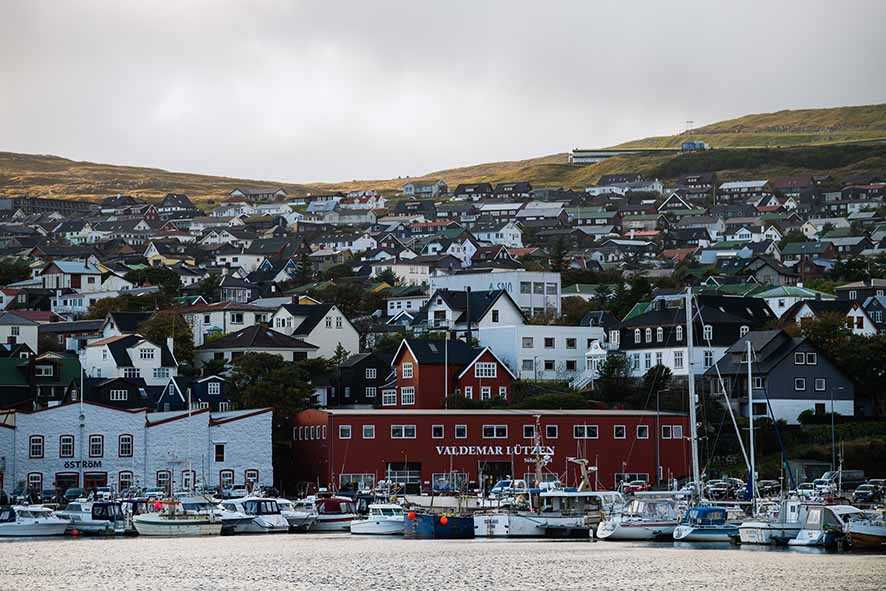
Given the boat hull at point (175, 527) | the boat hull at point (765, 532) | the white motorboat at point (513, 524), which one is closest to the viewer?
the boat hull at point (765, 532)

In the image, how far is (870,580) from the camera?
57.3 meters

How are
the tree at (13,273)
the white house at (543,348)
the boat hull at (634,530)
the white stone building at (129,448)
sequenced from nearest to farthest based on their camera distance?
the boat hull at (634,530) < the white stone building at (129,448) < the white house at (543,348) < the tree at (13,273)

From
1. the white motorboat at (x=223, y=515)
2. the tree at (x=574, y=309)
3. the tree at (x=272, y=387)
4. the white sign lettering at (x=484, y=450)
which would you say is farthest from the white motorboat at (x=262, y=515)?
the tree at (x=574, y=309)

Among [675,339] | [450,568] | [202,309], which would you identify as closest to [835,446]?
[675,339]

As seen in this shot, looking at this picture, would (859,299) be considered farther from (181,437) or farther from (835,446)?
(181,437)

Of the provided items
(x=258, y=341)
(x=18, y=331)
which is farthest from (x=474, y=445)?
(x=18, y=331)

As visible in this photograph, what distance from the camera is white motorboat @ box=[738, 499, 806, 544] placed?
234 ft

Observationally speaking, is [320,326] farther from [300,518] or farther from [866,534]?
[866,534]

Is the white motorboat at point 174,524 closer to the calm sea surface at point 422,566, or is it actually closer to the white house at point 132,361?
the calm sea surface at point 422,566

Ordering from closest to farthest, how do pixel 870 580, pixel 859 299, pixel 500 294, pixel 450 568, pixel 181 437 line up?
1. pixel 870 580
2. pixel 450 568
3. pixel 181 437
4. pixel 500 294
5. pixel 859 299

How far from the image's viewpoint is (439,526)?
258 ft

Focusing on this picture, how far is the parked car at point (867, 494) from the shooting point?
81.8 m

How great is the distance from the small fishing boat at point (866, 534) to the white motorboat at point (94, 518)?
35.0 metres

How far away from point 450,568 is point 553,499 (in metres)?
16.7
